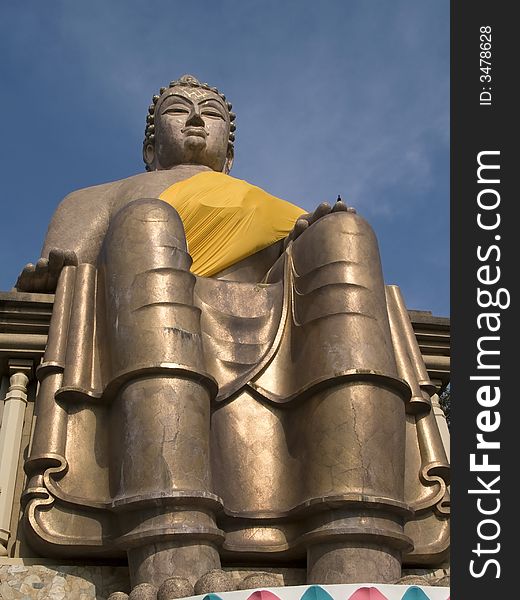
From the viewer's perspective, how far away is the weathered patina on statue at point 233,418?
13.0 ft

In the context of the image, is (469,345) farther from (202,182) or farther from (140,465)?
(202,182)

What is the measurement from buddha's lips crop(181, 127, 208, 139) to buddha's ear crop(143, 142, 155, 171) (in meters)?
0.48

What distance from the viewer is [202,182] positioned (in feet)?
20.1

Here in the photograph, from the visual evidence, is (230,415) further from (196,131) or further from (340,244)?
(196,131)

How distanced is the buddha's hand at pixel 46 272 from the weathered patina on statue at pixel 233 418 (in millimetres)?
17

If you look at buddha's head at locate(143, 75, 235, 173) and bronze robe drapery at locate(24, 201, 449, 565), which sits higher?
buddha's head at locate(143, 75, 235, 173)

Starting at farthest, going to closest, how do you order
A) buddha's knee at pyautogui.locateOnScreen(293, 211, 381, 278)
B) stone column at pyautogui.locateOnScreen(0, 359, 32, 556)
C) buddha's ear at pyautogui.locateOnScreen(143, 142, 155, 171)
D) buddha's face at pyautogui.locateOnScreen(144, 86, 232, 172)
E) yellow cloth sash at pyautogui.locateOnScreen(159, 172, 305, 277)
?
buddha's ear at pyautogui.locateOnScreen(143, 142, 155, 171) < buddha's face at pyautogui.locateOnScreen(144, 86, 232, 172) < yellow cloth sash at pyautogui.locateOnScreen(159, 172, 305, 277) < buddha's knee at pyautogui.locateOnScreen(293, 211, 381, 278) < stone column at pyautogui.locateOnScreen(0, 359, 32, 556)

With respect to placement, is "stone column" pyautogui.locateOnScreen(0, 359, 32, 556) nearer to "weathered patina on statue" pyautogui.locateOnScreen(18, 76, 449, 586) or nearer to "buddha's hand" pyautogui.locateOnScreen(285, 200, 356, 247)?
"weathered patina on statue" pyautogui.locateOnScreen(18, 76, 449, 586)

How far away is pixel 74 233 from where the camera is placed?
5957 mm

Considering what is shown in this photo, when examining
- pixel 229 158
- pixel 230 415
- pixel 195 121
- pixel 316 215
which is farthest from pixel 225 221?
pixel 229 158

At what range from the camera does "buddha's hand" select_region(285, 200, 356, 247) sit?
5.14 metres

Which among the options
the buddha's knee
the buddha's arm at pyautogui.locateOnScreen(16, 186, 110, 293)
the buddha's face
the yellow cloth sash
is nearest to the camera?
the buddha's knee

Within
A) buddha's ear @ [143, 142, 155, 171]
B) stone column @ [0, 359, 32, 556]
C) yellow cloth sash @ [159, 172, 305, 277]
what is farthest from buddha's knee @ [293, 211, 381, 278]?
buddha's ear @ [143, 142, 155, 171]

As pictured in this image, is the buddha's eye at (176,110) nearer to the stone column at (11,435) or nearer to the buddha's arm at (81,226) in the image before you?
the buddha's arm at (81,226)
